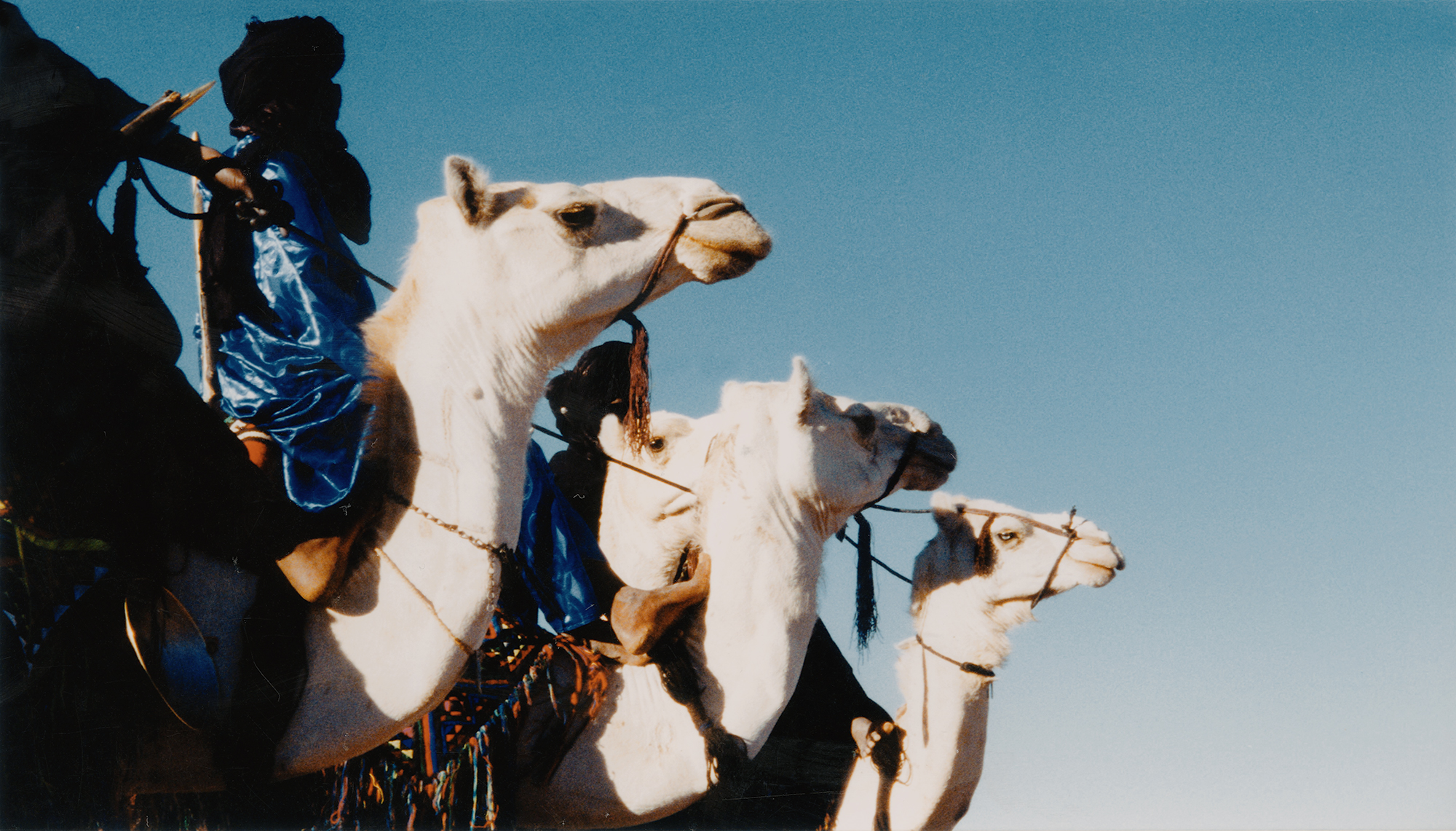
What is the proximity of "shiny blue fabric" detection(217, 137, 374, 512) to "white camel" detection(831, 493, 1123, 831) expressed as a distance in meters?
3.73

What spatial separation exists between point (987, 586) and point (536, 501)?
2.84 m

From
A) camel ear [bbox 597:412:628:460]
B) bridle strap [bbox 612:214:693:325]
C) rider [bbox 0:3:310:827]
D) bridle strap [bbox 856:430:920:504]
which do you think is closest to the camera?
rider [bbox 0:3:310:827]

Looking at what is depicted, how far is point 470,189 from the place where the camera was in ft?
14.6

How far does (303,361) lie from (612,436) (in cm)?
296

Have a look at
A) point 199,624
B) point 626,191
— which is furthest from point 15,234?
point 626,191

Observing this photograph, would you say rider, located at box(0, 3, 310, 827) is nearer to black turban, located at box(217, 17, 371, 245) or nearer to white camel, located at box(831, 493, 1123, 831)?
black turban, located at box(217, 17, 371, 245)

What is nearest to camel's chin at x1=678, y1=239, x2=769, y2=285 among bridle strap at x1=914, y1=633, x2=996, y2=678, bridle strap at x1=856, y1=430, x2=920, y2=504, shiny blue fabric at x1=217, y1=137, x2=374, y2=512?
shiny blue fabric at x1=217, y1=137, x2=374, y2=512

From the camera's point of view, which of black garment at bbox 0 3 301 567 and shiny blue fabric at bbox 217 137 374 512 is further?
shiny blue fabric at bbox 217 137 374 512

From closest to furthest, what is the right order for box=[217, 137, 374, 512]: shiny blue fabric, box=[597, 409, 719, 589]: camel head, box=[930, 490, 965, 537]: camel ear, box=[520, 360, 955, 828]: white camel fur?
box=[217, 137, 374, 512]: shiny blue fabric < box=[520, 360, 955, 828]: white camel fur < box=[597, 409, 719, 589]: camel head < box=[930, 490, 965, 537]: camel ear

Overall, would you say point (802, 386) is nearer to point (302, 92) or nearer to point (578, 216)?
point (578, 216)

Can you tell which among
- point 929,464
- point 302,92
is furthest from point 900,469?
point 302,92

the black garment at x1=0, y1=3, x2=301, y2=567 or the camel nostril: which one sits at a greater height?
the camel nostril

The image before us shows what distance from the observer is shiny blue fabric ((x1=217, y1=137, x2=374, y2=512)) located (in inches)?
170


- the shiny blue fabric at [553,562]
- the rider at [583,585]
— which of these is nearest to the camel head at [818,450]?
the rider at [583,585]
